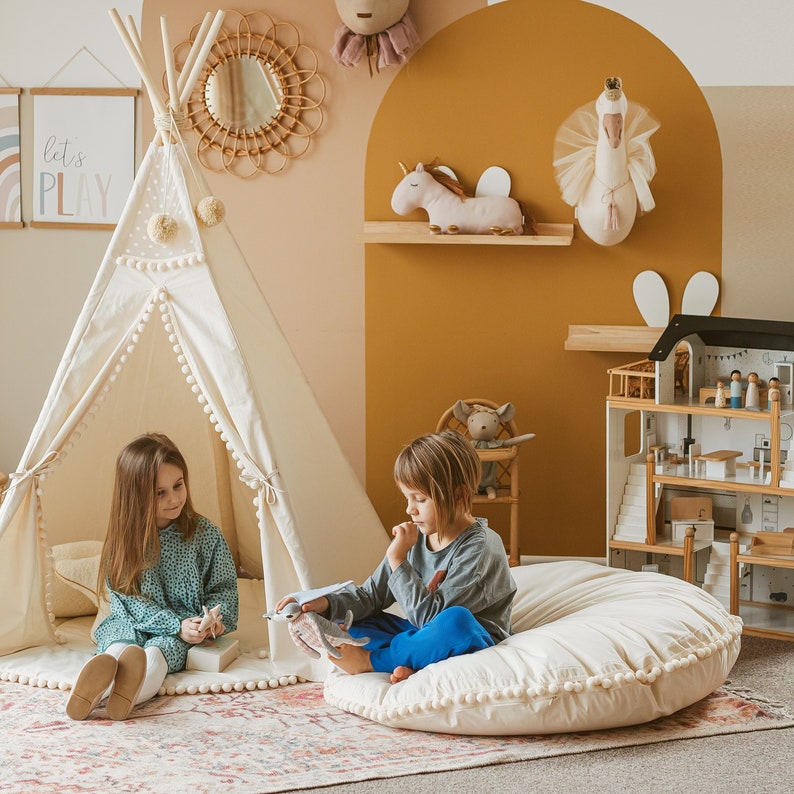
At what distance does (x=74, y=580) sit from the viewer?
2986mm

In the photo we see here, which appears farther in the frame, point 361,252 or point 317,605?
point 361,252

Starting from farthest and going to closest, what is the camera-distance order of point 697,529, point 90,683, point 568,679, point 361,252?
point 361,252 → point 697,529 → point 90,683 → point 568,679

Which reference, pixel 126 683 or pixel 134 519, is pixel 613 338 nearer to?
pixel 134 519

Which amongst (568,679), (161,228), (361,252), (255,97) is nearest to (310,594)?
(568,679)

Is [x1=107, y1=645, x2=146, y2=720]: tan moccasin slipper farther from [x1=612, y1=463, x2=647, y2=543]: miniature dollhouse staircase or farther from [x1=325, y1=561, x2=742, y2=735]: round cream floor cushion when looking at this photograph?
[x1=612, y1=463, x2=647, y2=543]: miniature dollhouse staircase

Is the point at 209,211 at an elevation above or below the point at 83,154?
below

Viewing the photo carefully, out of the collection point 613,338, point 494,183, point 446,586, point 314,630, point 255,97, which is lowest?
point 314,630

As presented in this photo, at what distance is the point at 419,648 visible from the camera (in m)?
2.37

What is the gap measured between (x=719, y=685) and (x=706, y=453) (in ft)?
3.30

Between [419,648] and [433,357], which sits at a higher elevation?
[433,357]

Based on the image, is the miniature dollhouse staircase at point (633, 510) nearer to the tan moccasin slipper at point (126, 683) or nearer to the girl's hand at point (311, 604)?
the girl's hand at point (311, 604)

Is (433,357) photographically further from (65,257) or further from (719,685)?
(719,685)

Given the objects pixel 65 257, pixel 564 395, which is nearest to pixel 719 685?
pixel 564 395

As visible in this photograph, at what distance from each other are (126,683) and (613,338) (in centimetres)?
208
